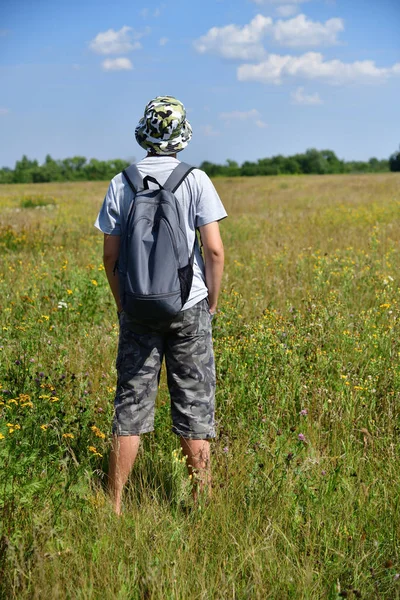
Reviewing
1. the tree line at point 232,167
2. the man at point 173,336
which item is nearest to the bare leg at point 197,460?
the man at point 173,336

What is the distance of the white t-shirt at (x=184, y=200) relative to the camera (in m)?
2.73

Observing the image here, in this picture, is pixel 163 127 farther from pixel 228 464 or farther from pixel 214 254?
Result: pixel 228 464

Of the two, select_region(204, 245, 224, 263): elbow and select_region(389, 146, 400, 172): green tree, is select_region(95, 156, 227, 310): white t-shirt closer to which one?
select_region(204, 245, 224, 263): elbow

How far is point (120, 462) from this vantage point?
284cm

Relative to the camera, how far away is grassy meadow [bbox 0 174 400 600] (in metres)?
2.24

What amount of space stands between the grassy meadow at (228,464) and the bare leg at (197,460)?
60 mm

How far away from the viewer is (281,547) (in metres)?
2.49

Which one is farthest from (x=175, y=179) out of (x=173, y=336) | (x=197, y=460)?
(x=197, y=460)

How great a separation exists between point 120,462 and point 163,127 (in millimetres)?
1631

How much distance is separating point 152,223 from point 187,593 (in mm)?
1515

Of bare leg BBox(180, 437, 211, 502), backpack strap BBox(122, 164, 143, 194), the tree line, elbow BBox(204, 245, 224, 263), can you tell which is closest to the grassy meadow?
bare leg BBox(180, 437, 211, 502)

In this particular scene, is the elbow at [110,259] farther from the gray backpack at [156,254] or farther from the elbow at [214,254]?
the elbow at [214,254]

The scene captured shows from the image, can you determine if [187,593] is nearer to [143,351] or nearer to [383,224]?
[143,351]

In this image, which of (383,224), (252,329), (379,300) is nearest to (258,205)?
(383,224)
